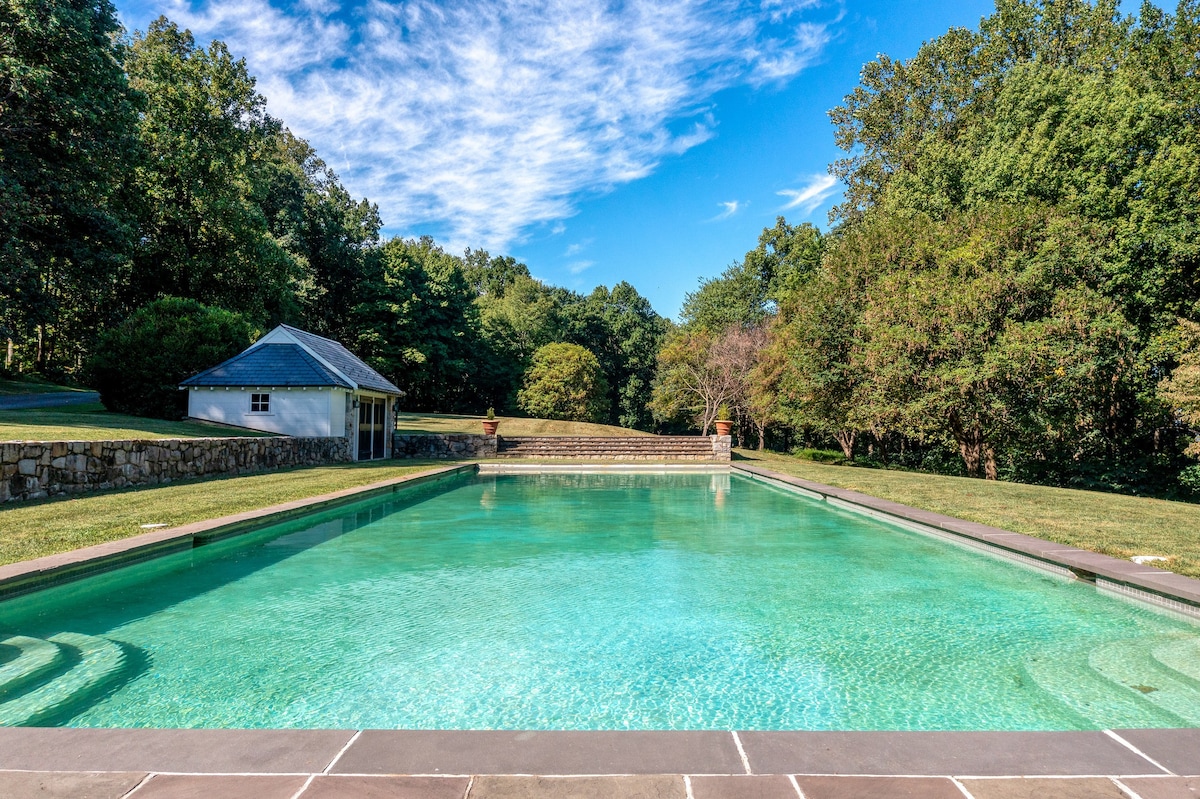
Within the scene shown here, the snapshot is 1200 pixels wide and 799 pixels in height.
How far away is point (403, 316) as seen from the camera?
38.2m

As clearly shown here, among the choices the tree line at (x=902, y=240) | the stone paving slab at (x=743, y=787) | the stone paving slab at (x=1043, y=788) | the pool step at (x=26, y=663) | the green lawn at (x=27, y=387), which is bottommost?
the pool step at (x=26, y=663)

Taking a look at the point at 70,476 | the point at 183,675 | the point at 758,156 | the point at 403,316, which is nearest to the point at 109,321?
the point at 403,316

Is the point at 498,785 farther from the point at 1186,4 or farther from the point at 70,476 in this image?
the point at 1186,4

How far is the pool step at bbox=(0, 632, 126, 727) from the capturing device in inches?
118

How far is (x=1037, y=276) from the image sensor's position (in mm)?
17031

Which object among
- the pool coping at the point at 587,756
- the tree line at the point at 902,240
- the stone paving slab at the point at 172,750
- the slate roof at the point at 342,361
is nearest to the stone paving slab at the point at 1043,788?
the pool coping at the point at 587,756

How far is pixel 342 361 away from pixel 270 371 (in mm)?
3100

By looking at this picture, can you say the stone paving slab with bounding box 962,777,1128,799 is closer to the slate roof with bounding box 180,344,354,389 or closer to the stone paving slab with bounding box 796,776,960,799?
the stone paving slab with bounding box 796,776,960,799

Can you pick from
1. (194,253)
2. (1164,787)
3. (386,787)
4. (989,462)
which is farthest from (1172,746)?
(194,253)

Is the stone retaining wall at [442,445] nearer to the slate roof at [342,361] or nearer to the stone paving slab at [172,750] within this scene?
the slate roof at [342,361]

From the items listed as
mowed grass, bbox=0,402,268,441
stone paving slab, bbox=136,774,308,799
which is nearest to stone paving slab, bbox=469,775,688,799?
stone paving slab, bbox=136,774,308,799

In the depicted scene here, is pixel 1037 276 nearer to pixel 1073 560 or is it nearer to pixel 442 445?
pixel 1073 560

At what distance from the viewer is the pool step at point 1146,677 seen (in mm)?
3205

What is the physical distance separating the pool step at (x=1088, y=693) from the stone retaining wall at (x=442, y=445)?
71.5 ft
